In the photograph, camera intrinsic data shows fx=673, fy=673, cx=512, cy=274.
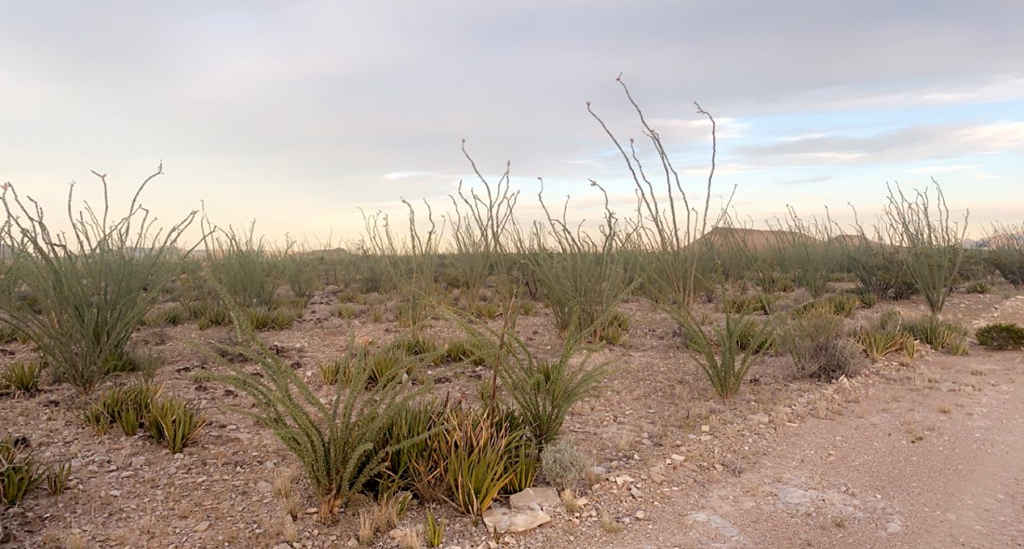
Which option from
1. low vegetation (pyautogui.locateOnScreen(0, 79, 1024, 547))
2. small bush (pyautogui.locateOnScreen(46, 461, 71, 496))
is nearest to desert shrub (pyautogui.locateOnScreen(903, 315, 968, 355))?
low vegetation (pyautogui.locateOnScreen(0, 79, 1024, 547))

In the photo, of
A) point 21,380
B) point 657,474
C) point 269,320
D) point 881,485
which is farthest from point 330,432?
point 269,320

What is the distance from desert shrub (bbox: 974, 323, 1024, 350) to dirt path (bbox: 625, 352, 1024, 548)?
2.35m

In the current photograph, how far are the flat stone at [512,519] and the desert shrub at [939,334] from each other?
640 centimetres

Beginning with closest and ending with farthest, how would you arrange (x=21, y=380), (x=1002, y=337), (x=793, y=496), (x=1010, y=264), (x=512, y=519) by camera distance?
1. (x=512, y=519)
2. (x=793, y=496)
3. (x=21, y=380)
4. (x=1002, y=337)
5. (x=1010, y=264)

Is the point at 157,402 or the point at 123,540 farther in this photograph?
the point at 157,402

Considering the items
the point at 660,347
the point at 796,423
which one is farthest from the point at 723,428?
the point at 660,347

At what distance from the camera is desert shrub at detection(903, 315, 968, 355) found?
8133 mm

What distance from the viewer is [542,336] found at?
9.17 metres

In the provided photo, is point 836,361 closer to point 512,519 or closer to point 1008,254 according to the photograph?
point 512,519

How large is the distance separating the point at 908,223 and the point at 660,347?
19.9 ft

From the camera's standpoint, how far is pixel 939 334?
8.33m

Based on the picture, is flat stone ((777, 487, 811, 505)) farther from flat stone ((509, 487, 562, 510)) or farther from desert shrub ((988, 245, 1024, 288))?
desert shrub ((988, 245, 1024, 288))

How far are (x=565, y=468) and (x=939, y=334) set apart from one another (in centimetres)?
644

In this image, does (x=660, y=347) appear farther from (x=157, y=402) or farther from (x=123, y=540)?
(x=123, y=540)
